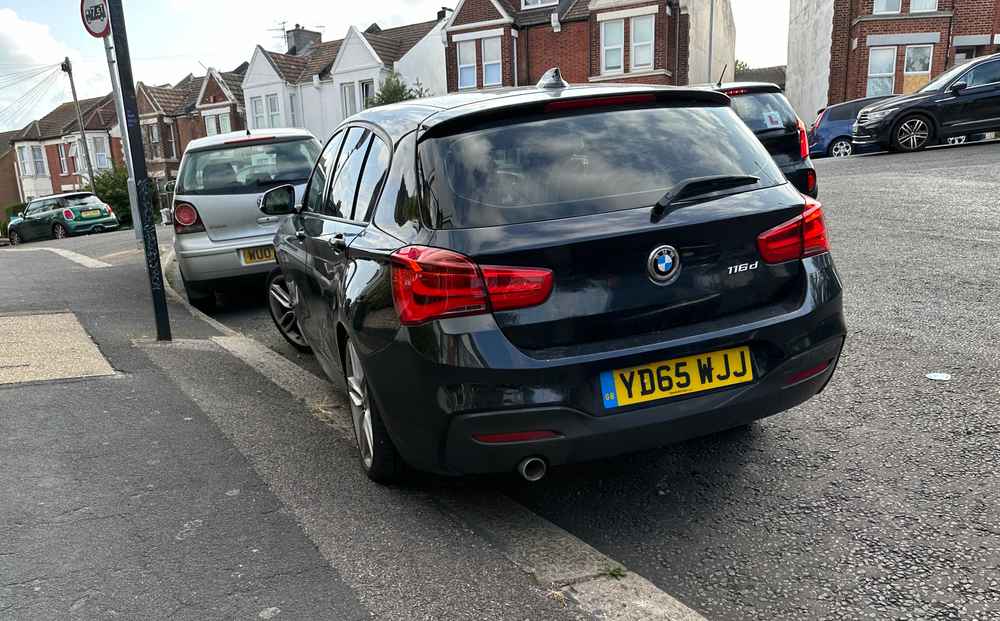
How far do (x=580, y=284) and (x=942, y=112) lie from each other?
17.2 metres

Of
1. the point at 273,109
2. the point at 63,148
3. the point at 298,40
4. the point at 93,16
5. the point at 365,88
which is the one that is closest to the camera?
the point at 93,16

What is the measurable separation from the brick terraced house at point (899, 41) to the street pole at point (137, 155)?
28.2 metres

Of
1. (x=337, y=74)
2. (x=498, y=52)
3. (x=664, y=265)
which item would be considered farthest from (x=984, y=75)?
(x=337, y=74)

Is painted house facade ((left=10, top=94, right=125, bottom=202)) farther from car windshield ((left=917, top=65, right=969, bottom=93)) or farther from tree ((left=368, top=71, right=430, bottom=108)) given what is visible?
car windshield ((left=917, top=65, right=969, bottom=93))

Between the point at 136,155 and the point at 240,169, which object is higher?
the point at 136,155

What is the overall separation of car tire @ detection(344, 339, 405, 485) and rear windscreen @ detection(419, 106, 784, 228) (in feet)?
3.12

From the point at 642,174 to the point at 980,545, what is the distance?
1823mm

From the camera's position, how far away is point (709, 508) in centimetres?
326

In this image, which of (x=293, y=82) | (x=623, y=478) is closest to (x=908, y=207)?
(x=623, y=478)

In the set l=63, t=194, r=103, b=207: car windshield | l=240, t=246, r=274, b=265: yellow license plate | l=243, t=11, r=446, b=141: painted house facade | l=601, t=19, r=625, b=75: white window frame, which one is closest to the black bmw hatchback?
l=240, t=246, r=274, b=265: yellow license plate

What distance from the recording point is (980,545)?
2811 mm

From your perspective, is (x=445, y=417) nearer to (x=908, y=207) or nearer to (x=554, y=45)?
(x=908, y=207)

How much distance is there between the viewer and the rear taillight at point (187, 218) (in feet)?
25.7

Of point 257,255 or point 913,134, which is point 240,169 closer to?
point 257,255
